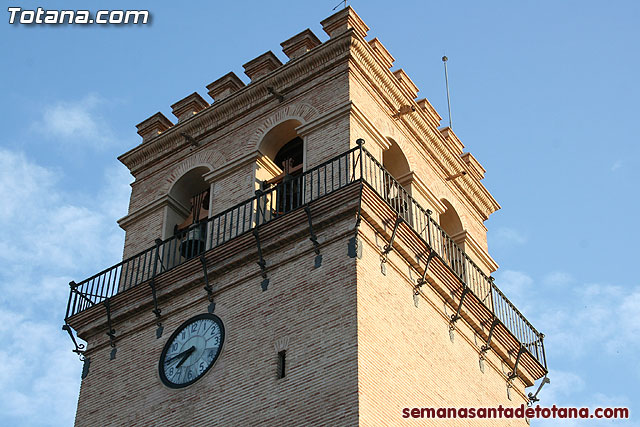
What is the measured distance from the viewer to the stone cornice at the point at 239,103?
2031 centimetres

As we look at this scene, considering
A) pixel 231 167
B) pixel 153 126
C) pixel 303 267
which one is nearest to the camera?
pixel 303 267

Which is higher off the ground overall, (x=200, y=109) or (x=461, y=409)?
(x=200, y=109)

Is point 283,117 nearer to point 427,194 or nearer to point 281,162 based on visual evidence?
point 281,162

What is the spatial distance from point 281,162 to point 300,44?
2.39 metres

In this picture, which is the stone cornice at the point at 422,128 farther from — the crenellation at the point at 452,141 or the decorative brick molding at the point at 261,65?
the decorative brick molding at the point at 261,65

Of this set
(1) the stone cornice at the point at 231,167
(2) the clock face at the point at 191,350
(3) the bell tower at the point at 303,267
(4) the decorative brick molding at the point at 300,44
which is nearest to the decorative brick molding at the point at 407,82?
(3) the bell tower at the point at 303,267

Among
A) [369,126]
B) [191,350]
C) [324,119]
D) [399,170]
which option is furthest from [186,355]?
[399,170]

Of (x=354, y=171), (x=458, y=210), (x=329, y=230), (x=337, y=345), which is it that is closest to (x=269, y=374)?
(x=337, y=345)

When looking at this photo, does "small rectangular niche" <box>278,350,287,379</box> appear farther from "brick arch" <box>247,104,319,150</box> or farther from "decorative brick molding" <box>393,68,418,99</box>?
"decorative brick molding" <box>393,68,418,99</box>

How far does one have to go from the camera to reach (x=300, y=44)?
70.2 feet

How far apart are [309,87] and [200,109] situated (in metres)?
3.30

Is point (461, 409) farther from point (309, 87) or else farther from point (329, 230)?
point (309, 87)

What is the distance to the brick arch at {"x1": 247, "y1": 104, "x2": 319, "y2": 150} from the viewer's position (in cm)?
1989

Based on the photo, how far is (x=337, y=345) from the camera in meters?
15.8
